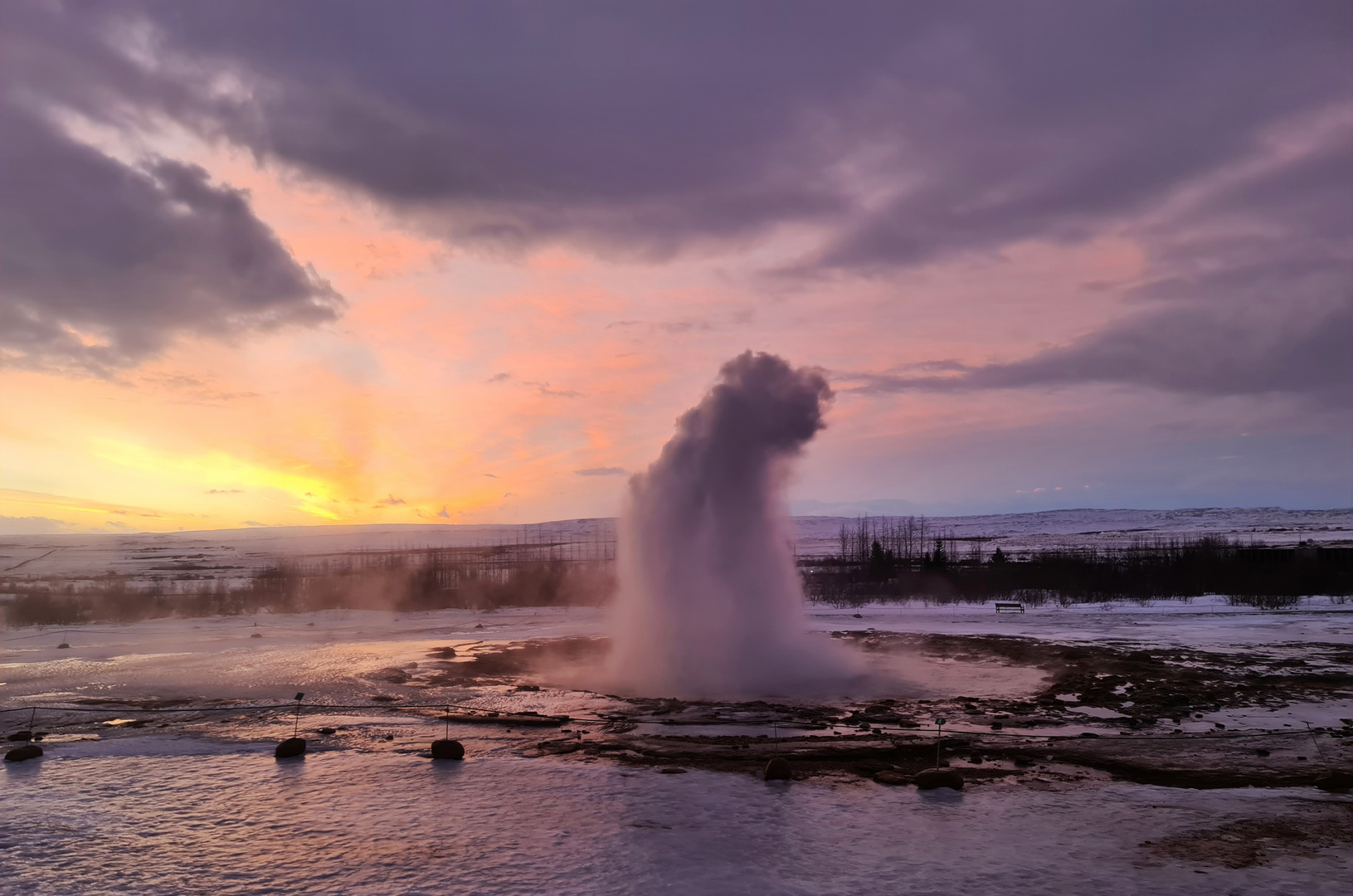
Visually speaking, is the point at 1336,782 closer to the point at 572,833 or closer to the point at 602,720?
the point at 572,833

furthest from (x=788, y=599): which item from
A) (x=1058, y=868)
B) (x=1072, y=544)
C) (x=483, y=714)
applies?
(x=1072, y=544)

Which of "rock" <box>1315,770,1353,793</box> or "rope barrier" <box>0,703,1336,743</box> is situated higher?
"rock" <box>1315,770,1353,793</box>

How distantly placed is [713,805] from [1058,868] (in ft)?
16.2

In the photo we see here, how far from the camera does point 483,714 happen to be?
20.1 metres

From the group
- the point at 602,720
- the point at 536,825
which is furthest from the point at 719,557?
the point at 536,825

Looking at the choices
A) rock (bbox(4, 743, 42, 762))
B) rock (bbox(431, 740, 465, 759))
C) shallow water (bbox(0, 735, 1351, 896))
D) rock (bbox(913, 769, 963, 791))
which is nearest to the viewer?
shallow water (bbox(0, 735, 1351, 896))

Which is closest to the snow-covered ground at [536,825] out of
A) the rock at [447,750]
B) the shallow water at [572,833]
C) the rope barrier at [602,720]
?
the shallow water at [572,833]

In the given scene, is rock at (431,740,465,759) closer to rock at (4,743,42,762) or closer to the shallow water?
the shallow water

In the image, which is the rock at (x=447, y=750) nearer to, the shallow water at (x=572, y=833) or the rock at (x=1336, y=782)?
the shallow water at (x=572, y=833)

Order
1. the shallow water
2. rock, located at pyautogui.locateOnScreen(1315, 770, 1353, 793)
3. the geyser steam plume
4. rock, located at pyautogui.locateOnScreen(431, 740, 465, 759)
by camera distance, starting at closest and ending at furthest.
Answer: the shallow water, rock, located at pyautogui.locateOnScreen(1315, 770, 1353, 793), rock, located at pyautogui.locateOnScreen(431, 740, 465, 759), the geyser steam plume

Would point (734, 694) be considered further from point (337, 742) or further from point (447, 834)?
point (447, 834)

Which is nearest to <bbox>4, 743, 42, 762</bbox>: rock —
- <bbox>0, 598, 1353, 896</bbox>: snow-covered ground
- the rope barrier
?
<bbox>0, 598, 1353, 896</bbox>: snow-covered ground

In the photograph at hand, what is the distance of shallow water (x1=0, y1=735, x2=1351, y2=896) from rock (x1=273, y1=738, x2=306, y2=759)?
1.57 feet

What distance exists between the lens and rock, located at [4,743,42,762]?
1558cm
